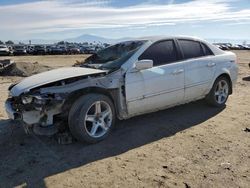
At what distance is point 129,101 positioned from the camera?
5.90 m

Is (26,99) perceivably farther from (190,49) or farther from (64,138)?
(190,49)

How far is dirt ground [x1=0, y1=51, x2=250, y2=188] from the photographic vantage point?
4383 mm

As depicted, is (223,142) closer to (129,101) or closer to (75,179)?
(129,101)

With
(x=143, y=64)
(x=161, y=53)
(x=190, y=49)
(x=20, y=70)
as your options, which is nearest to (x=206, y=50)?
(x=190, y=49)

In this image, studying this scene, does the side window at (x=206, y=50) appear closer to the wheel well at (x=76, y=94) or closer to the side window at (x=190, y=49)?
the side window at (x=190, y=49)

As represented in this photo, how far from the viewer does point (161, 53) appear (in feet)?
21.7

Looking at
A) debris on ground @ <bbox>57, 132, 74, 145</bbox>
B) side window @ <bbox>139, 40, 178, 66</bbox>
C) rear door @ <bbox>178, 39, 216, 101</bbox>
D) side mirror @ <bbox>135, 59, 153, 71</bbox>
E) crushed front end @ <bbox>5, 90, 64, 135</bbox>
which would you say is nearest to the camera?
crushed front end @ <bbox>5, 90, 64, 135</bbox>

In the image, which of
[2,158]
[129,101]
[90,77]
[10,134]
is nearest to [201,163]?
[129,101]

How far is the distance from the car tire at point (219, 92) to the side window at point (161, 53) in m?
1.36

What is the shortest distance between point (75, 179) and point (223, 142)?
256cm

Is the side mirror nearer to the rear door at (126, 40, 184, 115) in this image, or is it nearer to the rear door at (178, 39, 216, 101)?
the rear door at (126, 40, 184, 115)

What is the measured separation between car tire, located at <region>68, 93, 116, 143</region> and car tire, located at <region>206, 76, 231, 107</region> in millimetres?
2744

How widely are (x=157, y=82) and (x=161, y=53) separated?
2.13ft

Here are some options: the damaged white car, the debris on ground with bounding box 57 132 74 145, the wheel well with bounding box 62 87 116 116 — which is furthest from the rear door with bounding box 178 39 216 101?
the debris on ground with bounding box 57 132 74 145
